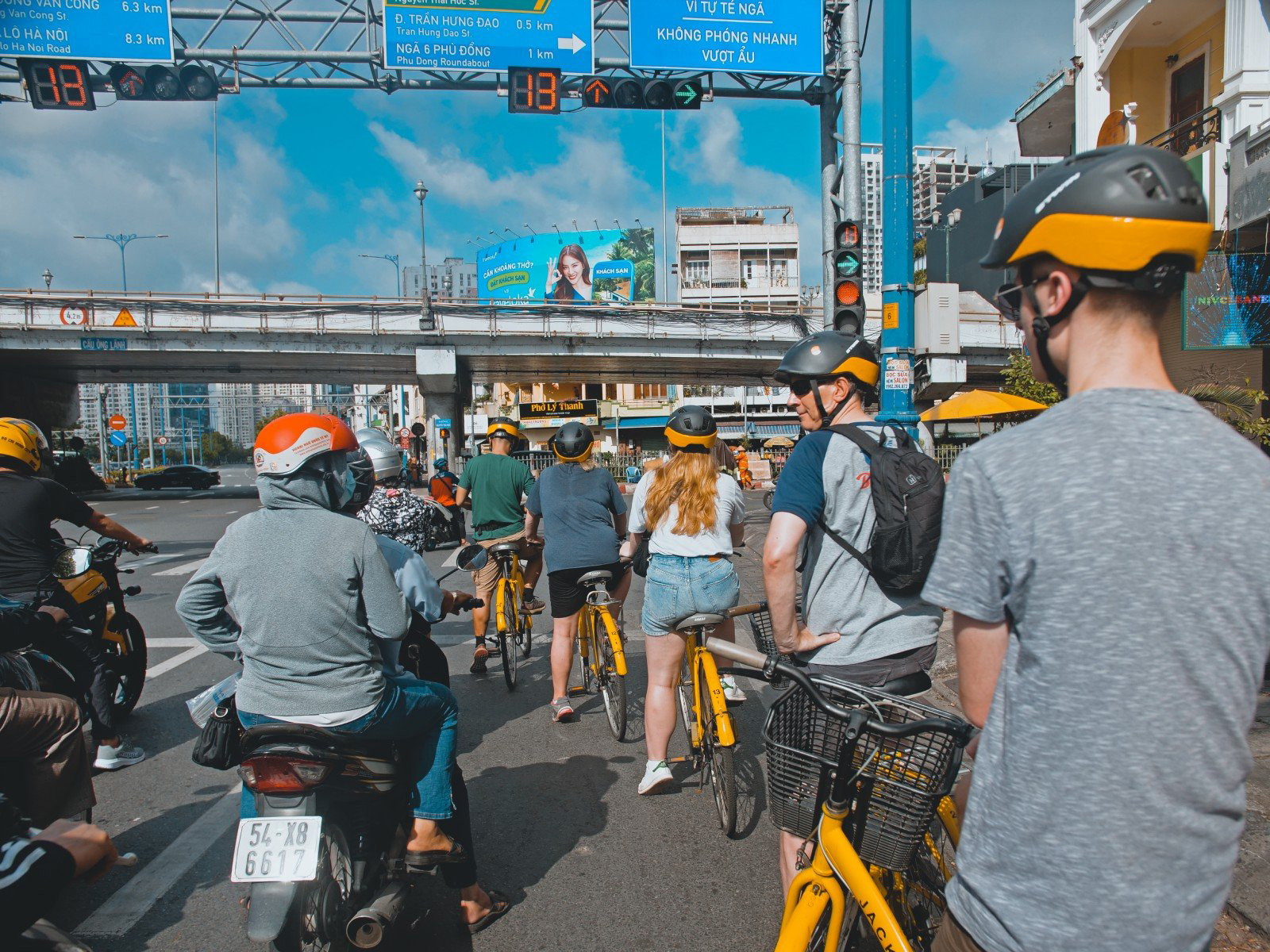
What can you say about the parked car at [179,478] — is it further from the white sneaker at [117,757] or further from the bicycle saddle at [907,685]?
the bicycle saddle at [907,685]

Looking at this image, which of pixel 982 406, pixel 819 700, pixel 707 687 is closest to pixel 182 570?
pixel 707 687

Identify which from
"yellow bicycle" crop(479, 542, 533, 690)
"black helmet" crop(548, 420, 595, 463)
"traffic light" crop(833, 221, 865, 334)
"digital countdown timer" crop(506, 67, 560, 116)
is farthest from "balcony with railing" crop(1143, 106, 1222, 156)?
"yellow bicycle" crop(479, 542, 533, 690)

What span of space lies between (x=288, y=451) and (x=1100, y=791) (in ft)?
7.37

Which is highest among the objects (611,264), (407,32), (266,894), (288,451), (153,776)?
(611,264)

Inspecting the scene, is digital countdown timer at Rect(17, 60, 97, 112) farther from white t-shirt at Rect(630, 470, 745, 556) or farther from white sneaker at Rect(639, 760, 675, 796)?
white sneaker at Rect(639, 760, 675, 796)

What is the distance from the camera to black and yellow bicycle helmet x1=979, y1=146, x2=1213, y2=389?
121cm

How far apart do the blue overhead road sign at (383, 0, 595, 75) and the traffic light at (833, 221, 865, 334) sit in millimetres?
6480

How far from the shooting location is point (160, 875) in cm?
Answer: 341

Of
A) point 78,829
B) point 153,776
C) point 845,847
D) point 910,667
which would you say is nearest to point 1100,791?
point 845,847

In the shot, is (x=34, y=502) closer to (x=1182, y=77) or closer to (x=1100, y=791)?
(x=1100, y=791)

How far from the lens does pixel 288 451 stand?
252 cm

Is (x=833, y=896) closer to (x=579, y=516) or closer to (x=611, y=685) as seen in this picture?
(x=611, y=685)

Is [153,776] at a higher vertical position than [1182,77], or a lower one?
lower

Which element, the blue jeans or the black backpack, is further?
the blue jeans
